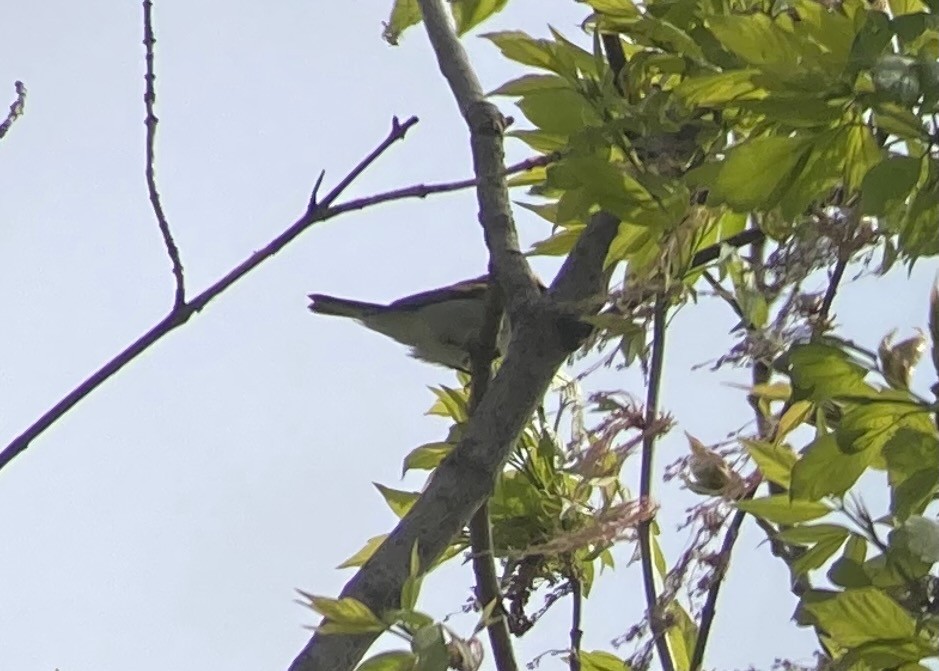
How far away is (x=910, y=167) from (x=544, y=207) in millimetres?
632

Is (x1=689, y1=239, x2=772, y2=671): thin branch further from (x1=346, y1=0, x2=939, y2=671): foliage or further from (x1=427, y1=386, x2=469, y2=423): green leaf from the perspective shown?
(x1=427, y1=386, x2=469, y2=423): green leaf

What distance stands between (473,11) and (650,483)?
1.98 feet

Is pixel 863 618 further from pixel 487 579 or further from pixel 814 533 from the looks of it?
pixel 487 579

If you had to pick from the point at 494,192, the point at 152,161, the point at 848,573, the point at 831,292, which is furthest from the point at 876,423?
the point at 152,161

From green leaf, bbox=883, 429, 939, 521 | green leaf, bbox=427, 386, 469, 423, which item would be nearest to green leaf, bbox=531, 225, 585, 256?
green leaf, bbox=427, 386, 469, 423

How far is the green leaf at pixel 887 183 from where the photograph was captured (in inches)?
40.6

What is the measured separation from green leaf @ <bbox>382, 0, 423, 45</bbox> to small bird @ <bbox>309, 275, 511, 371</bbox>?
2127mm

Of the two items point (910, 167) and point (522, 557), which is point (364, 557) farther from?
point (910, 167)

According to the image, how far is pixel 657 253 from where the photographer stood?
4.64 ft

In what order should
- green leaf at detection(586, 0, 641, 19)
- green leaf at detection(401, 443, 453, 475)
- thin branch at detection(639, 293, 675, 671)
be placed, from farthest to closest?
green leaf at detection(401, 443, 453, 475) < thin branch at detection(639, 293, 675, 671) < green leaf at detection(586, 0, 641, 19)

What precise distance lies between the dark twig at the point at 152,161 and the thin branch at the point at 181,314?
0.14 ft

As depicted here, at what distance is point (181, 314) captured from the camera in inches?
49.9

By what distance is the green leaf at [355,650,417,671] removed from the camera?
1.10 m

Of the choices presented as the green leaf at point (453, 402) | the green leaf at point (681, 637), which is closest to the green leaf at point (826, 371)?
the green leaf at point (681, 637)
